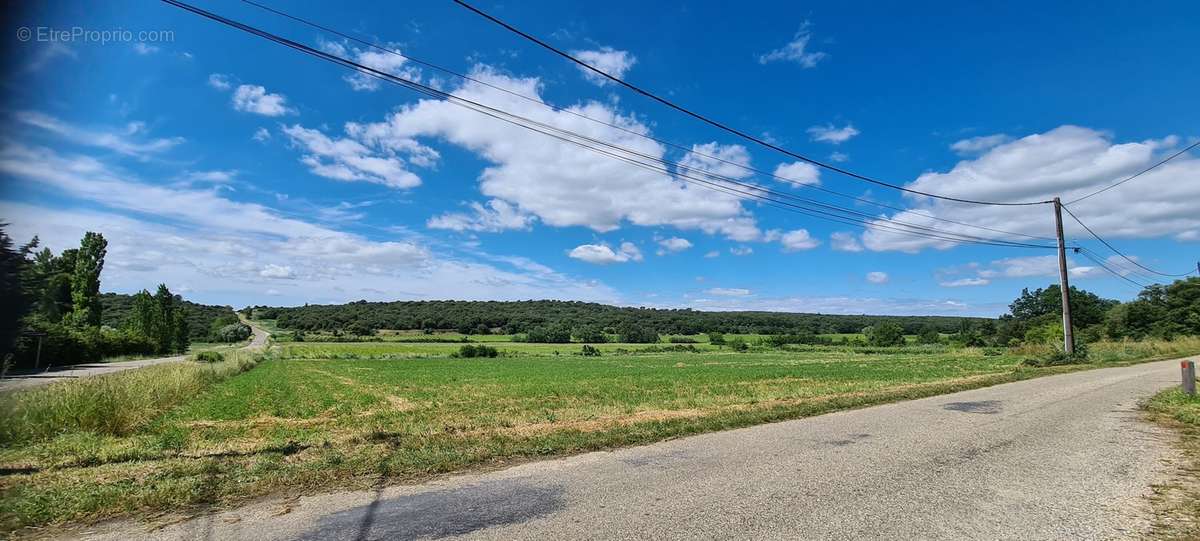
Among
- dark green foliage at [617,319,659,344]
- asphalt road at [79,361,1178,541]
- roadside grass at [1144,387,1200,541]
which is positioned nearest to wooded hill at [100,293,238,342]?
asphalt road at [79,361,1178,541]

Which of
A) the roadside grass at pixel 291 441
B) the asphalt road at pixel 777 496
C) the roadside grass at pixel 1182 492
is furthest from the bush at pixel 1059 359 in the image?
the asphalt road at pixel 777 496

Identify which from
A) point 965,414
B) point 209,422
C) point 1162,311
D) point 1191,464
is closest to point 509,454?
point 1191,464

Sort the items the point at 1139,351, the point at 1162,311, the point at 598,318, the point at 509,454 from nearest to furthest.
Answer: the point at 509,454 < the point at 1139,351 < the point at 1162,311 < the point at 598,318

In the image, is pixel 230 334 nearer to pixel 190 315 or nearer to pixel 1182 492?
pixel 190 315

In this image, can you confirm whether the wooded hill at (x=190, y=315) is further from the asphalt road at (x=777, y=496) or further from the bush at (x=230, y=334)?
the asphalt road at (x=777, y=496)

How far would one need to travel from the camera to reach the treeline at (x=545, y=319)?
142 meters

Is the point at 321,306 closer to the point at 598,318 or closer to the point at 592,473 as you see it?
the point at 598,318

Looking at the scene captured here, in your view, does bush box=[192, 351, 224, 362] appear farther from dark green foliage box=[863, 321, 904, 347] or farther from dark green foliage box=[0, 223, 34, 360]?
dark green foliage box=[863, 321, 904, 347]

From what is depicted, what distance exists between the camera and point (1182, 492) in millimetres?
6113

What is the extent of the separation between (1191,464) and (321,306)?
18873 cm

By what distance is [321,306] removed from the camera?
16912 centimetres

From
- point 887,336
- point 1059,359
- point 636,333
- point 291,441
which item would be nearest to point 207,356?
point 291,441

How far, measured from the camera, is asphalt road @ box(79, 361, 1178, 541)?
4.87 metres

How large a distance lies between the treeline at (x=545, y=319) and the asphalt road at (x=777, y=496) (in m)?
119
